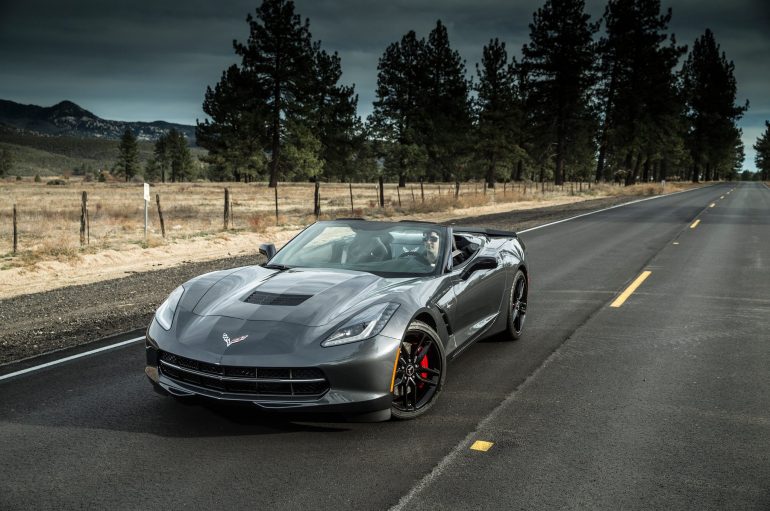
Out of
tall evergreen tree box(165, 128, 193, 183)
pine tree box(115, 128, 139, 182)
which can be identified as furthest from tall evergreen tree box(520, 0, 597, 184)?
pine tree box(115, 128, 139, 182)

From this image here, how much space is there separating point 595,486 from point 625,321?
444 centimetres

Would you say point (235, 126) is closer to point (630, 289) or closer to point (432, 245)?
point (630, 289)

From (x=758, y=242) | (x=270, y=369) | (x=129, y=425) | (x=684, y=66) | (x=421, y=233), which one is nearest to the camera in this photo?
(x=270, y=369)

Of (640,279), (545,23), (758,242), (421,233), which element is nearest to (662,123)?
(545,23)

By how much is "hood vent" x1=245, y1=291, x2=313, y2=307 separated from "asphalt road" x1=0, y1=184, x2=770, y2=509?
798mm

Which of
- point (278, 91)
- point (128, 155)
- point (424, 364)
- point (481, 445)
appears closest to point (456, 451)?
point (481, 445)

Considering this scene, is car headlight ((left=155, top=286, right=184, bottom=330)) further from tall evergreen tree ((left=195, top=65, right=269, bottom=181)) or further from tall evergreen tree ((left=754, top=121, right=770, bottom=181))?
tall evergreen tree ((left=754, top=121, right=770, bottom=181))

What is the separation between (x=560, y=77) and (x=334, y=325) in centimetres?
5961

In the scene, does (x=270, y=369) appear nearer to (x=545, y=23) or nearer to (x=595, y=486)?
(x=595, y=486)

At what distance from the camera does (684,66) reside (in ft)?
294

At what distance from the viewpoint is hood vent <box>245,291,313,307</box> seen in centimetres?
424

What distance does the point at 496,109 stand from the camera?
63.0 metres

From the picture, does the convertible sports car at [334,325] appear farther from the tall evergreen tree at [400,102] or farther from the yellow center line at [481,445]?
the tall evergreen tree at [400,102]

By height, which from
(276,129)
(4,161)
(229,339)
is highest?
(276,129)
